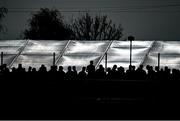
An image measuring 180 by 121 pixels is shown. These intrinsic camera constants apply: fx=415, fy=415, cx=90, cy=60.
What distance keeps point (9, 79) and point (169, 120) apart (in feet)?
14.9

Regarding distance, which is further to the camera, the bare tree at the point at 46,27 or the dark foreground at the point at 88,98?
the bare tree at the point at 46,27

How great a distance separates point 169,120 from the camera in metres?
9.10

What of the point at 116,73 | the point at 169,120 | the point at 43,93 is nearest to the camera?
the point at 169,120

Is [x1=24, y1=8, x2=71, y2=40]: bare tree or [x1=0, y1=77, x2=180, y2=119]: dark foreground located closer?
[x1=0, y1=77, x2=180, y2=119]: dark foreground

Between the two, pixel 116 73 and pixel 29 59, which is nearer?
pixel 116 73

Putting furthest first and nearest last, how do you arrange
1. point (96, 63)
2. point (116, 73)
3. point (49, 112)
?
1. point (96, 63)
2. point (116, 73)
3. point (49, 112)

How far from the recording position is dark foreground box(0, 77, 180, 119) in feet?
33.8

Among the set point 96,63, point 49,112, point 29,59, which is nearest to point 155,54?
point 96,63

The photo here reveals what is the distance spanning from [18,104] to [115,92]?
2.57 m

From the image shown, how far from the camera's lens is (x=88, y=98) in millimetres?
10844

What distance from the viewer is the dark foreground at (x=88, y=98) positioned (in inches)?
405

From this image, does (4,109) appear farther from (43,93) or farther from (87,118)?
(87,118)

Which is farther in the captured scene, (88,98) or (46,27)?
(46,27)

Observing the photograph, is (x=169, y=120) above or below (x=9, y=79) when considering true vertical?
below
